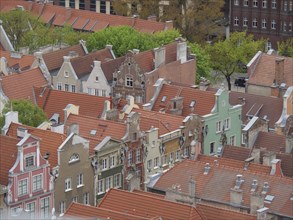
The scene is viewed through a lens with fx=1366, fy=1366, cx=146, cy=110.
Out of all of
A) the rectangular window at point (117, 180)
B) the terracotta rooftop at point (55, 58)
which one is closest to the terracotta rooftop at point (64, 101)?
the terracotta rooftop at point (55, 58)

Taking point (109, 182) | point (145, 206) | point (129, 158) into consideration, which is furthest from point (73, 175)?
point (145, 206)

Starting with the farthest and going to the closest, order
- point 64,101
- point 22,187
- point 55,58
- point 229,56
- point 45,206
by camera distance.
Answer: point 229,56, point 55,58, point 64,101, point 45,206, point 22,187

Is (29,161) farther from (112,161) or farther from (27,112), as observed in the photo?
(27,112)

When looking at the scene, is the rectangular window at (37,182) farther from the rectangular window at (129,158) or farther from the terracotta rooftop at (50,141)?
the rectangular window at (129,158)

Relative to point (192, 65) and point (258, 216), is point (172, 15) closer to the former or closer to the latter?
point (192, 65)

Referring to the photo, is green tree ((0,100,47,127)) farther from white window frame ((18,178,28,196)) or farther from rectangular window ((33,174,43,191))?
white window frame ((18,178,28,196))
